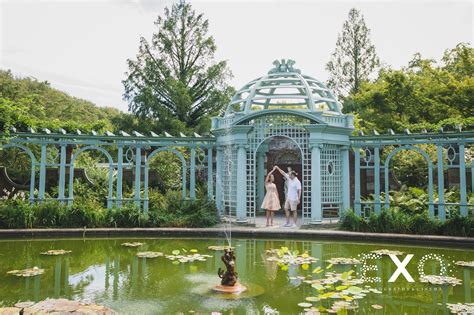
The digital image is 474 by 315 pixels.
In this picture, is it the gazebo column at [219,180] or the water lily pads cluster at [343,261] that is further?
the gazebo column at [219,180]

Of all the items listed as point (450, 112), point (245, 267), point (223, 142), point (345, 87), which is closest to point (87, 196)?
point (223, 142)

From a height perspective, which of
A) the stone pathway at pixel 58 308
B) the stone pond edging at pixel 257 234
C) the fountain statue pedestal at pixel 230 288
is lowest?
the fountain statue pedestal at pixel 230 288

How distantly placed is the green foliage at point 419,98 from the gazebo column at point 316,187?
9.95 metres

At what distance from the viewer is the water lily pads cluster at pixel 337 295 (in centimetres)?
478

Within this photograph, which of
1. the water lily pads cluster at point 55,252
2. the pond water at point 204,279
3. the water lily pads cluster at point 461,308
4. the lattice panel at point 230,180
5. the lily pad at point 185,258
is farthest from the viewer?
the lattice panel at point 230,180

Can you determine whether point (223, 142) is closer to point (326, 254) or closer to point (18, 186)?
point (326, 254)

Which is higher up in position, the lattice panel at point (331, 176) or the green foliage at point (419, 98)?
the green foliage at point (419, 98)

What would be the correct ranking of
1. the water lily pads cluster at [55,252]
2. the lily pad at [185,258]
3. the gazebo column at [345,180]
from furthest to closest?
the gazebo column at [345,180], the water lily pads cluster at [55,252], the lily pad at [185,258]

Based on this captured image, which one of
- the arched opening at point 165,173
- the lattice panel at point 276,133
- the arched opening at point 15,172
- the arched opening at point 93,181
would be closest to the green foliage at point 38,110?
the arched opening at point 15,172

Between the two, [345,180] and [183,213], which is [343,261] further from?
[183,213]

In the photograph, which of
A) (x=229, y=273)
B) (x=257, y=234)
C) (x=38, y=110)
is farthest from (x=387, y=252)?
(x=38, y=110)

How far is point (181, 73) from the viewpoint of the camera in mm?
26922

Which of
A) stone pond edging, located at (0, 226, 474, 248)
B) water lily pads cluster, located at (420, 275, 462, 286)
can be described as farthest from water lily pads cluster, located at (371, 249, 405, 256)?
water lily pads cluster, located at (420, 275, 462, 286)

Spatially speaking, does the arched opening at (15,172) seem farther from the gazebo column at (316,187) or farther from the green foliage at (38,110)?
the gazebo column at (316,187)
